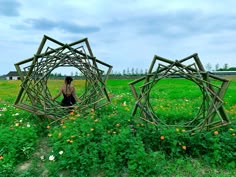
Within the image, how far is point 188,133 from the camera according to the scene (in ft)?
16.2

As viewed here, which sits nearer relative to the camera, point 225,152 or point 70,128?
point 225,152

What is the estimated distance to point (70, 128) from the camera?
527cm

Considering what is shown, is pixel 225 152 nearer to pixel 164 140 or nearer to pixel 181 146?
pixel 181 146

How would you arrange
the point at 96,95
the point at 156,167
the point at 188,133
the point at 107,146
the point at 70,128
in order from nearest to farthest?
the point at 156,167 → the point at 107,146 → the point at 188,133 → the point at 70,128 → the point at 96,95

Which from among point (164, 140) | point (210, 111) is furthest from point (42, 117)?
point (210, 111)

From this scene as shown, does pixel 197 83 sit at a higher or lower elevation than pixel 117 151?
higher

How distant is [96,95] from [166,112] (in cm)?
204

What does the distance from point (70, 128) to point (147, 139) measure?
1.57 m

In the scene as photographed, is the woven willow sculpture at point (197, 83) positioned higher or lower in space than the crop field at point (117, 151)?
higher

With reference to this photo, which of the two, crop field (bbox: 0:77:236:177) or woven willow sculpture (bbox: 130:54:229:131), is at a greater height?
woven willow sculpture (bbox: 130:54:229:131)

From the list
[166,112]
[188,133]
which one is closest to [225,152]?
[188,133]

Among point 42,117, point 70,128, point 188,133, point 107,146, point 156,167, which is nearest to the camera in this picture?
point 156,167

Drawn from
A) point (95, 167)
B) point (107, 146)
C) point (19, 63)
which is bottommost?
point (95, 167)

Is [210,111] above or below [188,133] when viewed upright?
above
